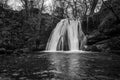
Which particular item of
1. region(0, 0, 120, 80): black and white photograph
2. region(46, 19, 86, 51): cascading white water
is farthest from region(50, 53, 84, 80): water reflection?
region(46, 19, 86, 51): cascading white water

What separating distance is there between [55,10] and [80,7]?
23.5 ft

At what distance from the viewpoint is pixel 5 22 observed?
22609 mm

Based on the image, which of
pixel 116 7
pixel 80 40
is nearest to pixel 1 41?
pixel 80 40

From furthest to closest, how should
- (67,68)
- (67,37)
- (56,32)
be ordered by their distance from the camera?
(56,32), (67,37), (67,68)

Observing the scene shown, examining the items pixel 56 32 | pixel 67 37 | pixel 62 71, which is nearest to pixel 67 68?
pixel 62 71

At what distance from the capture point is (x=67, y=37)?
2209 cm

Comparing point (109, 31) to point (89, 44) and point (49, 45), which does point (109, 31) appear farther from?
point (49, 45)

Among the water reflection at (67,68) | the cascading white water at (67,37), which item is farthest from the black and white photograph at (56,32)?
the water reflection at (67,68)

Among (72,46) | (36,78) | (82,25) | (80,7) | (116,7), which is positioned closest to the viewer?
(36,78)

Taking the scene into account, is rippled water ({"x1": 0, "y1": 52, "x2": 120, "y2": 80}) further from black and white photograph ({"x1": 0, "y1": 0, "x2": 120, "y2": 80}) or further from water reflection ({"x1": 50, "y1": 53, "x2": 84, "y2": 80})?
black and white photograph ({"x1": 0, "y1": 0, "x2": 120, "y2": 80})

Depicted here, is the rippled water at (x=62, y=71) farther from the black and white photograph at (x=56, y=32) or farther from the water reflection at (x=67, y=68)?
the black and white photograph at (x=56, y=32)

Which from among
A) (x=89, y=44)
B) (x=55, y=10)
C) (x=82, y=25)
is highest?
(x=55, y=10)

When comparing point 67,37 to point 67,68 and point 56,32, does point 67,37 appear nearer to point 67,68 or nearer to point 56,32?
point 56,32

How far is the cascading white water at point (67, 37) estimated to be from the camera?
20625mm
